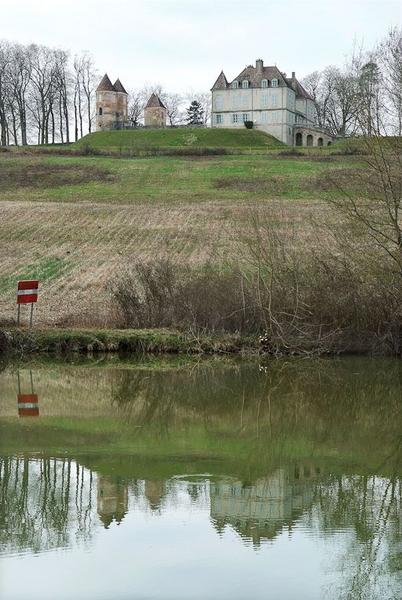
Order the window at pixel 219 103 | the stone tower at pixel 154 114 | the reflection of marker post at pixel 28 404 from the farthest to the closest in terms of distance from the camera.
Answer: the stone tower at pixel 154 114 → the window at pixel 219 103 → the reflection of marker post at pixel 28 404

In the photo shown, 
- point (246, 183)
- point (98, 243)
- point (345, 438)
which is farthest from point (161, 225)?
point (345, 438)

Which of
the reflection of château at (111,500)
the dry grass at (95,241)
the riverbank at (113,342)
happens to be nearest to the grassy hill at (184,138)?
the dry grass at (95,241)

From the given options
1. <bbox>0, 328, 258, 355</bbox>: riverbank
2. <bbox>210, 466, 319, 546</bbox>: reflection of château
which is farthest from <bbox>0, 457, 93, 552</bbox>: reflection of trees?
<bbox>0, 328, 258, 355</bbox>: riverbank

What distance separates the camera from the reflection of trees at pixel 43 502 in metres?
9.78

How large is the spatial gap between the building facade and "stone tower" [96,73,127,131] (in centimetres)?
1197

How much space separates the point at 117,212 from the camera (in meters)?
47.9

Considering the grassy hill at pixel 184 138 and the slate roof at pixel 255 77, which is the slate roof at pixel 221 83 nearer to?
the slate roof at pixel 255 77

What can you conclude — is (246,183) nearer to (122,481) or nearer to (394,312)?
(394,312)

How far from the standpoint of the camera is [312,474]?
13.0m

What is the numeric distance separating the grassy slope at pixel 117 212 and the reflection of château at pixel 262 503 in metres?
15.1

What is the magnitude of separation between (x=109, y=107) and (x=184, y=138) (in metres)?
20.6

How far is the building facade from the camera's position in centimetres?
9638

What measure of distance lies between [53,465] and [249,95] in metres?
89.8

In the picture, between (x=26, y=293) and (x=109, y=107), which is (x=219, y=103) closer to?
(x=109, y=107)
